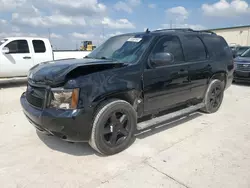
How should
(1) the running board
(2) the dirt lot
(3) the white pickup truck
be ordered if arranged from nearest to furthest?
(2) the dirt lot, (1) the running board, (3) the white pickup truck

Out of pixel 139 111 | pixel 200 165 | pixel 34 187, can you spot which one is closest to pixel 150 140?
pixel 139 111

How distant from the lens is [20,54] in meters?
8.84

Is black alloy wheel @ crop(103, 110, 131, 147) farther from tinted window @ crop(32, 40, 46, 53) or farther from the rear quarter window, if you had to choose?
tinted window @ crop(32, 40, 46, 53)

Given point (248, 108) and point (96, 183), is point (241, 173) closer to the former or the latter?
point (96, 183)

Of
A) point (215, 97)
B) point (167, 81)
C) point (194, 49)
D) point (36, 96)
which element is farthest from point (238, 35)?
point (36, 96)

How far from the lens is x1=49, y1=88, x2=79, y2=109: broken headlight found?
8.98 ft

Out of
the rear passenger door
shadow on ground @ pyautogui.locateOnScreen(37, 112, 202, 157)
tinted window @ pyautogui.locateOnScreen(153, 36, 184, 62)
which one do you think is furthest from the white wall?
Answer: shadow on ground @ pyautogui.locateOnScreen(37, 112, 202, 157)

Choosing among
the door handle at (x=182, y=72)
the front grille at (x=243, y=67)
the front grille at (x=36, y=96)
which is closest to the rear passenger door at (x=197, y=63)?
the door handle at (x=182, y=72)

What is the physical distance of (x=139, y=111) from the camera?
3529mm

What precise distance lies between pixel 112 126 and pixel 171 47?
1.90 metres

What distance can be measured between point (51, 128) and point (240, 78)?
895cm

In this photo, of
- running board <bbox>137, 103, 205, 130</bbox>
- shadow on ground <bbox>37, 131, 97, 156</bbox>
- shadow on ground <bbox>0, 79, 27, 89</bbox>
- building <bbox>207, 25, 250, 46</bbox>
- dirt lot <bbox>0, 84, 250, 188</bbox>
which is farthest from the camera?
building <bbox>207, 25, 250, 46</bbox>

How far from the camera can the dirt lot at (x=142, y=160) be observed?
2629 mm

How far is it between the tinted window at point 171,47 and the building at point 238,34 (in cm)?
3637
